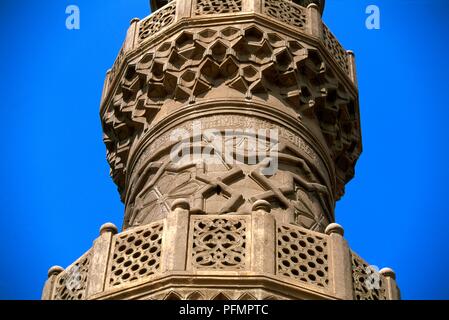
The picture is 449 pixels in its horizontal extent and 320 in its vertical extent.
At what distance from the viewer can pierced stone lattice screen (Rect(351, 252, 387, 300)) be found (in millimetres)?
10430

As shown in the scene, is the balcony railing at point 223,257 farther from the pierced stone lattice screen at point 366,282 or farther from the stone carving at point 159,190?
the stone carving at point 159,190

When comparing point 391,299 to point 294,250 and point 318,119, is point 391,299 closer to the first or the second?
point 294,250

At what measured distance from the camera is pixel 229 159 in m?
12.1

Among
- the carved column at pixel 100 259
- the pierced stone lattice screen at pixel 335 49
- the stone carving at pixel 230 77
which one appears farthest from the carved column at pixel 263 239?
the pierced stone lattice screen at pixel 335 49

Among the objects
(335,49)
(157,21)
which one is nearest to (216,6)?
(157,21)

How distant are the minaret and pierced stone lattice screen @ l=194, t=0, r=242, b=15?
0.07 feet

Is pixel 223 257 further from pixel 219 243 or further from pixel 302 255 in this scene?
pixel 302 255

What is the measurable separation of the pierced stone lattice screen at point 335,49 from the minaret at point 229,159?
0.02m

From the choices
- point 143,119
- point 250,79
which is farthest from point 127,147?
point 250,79

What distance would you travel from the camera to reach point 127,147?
13.6 metres

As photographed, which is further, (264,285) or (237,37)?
(237,37)

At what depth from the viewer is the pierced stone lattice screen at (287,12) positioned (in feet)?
44.5

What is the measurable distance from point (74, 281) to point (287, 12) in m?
4.49

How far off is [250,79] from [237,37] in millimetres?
488
